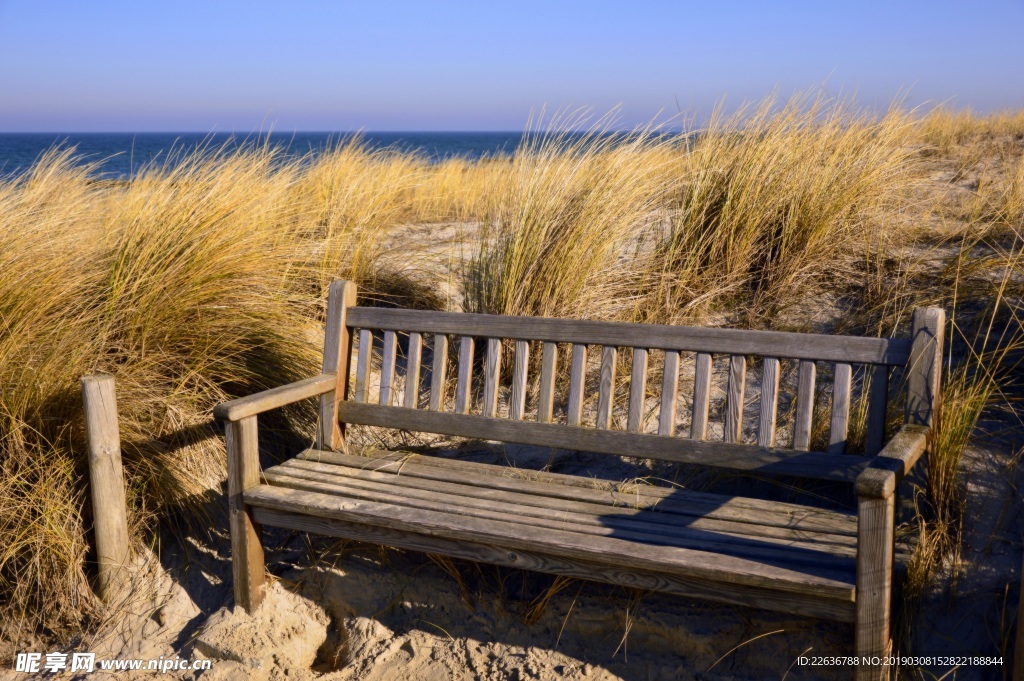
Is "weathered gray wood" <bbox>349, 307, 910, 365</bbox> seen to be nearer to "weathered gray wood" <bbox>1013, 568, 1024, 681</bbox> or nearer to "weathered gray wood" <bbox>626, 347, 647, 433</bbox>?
"weathered gray wood" <bbox>626, 347, 647, 433</bbox>

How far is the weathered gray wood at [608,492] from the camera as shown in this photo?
268cm

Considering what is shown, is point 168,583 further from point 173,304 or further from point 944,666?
point 944,666

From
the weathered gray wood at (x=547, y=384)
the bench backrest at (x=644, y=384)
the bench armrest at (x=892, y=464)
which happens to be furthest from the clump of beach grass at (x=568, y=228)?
the bench armrest at (x=892, y=464)

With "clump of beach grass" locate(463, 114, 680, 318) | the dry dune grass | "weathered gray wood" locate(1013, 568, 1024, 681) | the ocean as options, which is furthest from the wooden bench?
the ocean

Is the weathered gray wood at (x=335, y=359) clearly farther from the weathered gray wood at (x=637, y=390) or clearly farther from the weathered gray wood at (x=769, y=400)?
the weathered gray wood at (x=769, y=400)

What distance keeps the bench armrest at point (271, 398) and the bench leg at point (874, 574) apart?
1946 millimetres

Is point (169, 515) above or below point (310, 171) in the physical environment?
below

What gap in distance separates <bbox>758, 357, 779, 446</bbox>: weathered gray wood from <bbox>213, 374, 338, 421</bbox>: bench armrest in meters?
1.66

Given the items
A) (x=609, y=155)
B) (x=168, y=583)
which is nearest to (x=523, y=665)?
(x=168, y=583)

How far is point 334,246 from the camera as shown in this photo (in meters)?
4.96

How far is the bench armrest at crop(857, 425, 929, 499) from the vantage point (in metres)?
2.06

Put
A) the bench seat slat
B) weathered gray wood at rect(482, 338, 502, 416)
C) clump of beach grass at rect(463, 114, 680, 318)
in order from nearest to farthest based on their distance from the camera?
the bench seat slat < weathered gray wood at rect(482, 338, 502, 416) < clump of beach grass at rect(463, 114, 680, 318)

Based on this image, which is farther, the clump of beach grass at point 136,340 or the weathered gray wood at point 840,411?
the clump of beach grass at point 136,340

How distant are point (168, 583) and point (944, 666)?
271 cm
